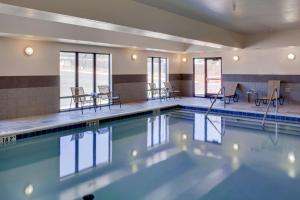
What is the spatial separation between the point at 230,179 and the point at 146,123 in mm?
4366

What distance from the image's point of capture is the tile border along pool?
6047mm

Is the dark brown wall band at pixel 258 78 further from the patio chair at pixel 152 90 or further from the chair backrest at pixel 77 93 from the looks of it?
the chair backrest at pixel 77 93

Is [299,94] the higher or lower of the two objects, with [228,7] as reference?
lower

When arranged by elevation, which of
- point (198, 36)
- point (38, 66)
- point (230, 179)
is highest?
point (198, 36)

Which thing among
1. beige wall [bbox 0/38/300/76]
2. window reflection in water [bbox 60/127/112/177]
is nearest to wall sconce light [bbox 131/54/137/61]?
beige wall [bbox 0/38/300/76]

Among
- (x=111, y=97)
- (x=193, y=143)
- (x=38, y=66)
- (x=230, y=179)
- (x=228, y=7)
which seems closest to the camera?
(x=230, y=179)

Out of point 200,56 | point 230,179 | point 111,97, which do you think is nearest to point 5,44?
point 111,97

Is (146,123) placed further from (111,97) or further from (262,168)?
(262,168)

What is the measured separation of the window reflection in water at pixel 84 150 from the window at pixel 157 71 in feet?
17.0

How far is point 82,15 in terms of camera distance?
429cm

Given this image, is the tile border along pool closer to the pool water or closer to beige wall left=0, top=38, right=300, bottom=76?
the pool water

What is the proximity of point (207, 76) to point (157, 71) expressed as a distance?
2.16 meters

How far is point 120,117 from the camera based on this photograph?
27.0 feet

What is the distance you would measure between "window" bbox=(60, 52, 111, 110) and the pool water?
2.22 m
